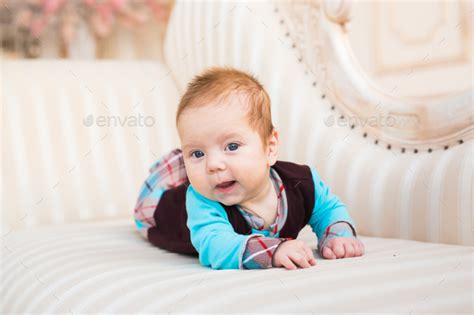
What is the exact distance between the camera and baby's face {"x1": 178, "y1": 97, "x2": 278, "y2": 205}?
92cm

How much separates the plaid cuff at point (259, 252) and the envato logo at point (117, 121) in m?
0.91

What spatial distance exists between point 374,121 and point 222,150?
0.45 m

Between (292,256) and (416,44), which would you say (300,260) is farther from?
(416,44)

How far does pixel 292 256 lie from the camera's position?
0.86 metres

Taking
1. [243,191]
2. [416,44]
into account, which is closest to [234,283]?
[243,191]

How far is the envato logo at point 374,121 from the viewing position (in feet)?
3.92

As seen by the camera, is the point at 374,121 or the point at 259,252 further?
the point at 374,121

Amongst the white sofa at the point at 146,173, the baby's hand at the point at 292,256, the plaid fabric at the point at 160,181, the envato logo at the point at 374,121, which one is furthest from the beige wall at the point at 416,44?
the baby's hand at the point at 292,256

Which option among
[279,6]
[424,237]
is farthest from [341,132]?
[279,6]

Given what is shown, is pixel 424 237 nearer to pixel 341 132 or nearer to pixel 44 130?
pixel 341 132

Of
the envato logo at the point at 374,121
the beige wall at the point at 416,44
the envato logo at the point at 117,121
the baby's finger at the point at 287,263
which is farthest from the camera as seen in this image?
the beige wall at the point at 416,44

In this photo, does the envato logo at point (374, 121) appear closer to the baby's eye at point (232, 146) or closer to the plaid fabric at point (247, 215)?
the plaid fabric at point (247, 215)

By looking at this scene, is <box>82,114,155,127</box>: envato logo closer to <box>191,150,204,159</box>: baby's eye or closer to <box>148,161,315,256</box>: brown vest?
<box>148,161,315,256</box>: brown vest

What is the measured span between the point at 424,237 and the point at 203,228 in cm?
44
